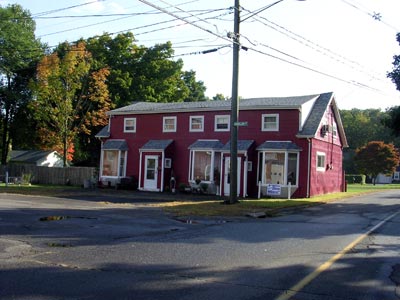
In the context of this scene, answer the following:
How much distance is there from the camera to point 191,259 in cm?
863

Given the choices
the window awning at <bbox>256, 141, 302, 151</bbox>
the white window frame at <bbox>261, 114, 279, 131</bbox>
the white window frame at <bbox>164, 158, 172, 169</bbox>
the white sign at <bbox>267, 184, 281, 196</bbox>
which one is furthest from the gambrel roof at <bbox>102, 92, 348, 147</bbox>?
the white sign at <bbox>267, 184, 281, 196</bbox>

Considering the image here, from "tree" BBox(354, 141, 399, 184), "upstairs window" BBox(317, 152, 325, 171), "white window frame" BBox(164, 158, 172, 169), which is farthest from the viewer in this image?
"tree" BBox(354, 141, 399, 184)

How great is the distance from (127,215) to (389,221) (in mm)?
9040

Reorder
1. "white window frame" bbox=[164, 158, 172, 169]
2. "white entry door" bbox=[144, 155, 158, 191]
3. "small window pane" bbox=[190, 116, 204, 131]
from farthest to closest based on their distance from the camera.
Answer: "white entry door" bbox=[144, 155, 158, 191]
"white window frame" bbox=[164, 158, 172, 169]
"small window pane" bbox=[190, 116, 204, 131]

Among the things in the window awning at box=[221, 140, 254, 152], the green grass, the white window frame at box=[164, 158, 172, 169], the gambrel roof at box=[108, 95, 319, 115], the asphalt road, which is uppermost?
the gambrel roof at box=[108, 95, 319, 115]

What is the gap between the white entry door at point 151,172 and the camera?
1287 inches

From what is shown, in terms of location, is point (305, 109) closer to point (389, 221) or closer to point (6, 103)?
point (389, 221)

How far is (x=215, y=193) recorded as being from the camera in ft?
98.7

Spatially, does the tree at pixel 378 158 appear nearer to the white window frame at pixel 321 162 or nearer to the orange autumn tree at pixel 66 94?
the white window frame at pixel 321 162

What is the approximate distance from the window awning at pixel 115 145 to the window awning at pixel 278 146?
1075 cm

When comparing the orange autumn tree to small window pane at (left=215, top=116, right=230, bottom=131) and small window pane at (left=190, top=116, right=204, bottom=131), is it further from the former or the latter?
small window pane at (left=215, top=116, right=230, bottom=131)

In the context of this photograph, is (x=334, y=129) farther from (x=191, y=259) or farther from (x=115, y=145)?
(x=191, y=259)

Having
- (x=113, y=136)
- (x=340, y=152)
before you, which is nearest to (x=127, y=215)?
(x=113, y=136)

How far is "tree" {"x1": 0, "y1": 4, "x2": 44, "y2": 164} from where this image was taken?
47500 millimetres
